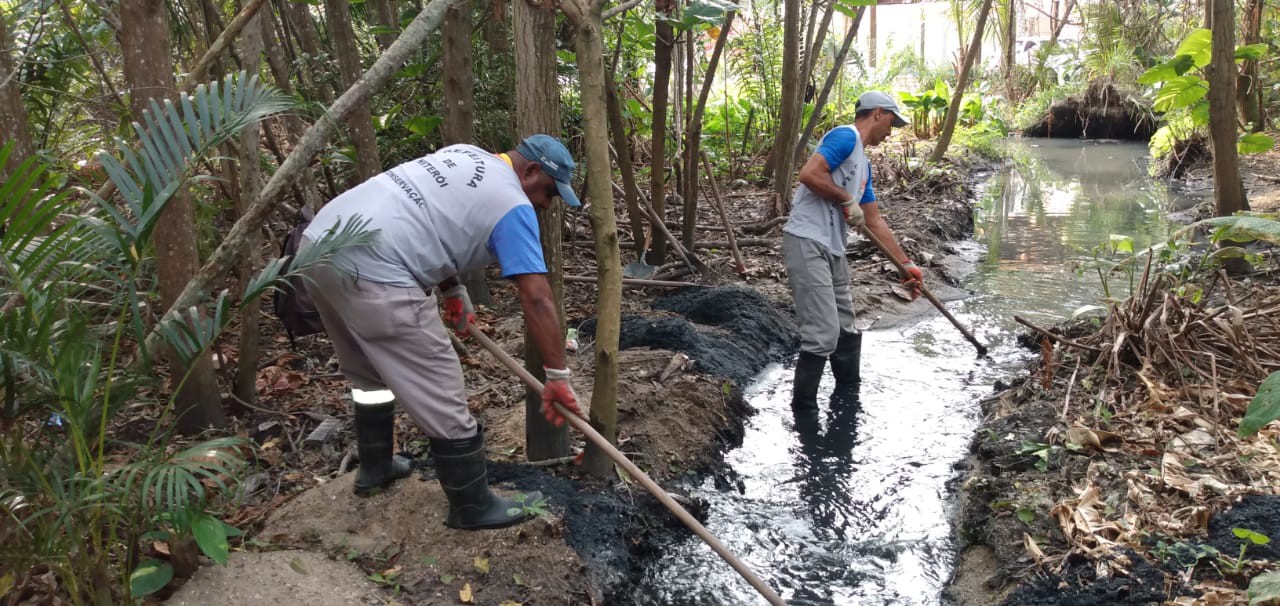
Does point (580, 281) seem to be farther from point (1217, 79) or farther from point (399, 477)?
point (1217, 79)

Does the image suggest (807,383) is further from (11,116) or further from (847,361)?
(11,116)

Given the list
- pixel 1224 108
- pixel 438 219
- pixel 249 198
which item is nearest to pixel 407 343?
pixel 438 219

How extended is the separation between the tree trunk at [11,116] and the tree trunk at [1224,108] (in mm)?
7753

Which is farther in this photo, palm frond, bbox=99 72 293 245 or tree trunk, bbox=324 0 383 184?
tree trunk, bbox=324 0 383 184

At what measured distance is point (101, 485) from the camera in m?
2.40

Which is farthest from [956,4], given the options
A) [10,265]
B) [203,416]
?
[10,265]

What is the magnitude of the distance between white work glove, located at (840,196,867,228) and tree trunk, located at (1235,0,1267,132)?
337 inches

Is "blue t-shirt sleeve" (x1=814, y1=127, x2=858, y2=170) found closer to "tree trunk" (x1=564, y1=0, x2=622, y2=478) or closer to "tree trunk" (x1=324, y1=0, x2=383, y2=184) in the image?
"tree trunk" (x1=564, y1=0, x2=622, y2=478)

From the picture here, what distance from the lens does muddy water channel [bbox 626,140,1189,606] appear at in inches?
157

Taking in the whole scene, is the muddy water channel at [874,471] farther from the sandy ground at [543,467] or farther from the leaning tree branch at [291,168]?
the leaning tree branch at [291,168]

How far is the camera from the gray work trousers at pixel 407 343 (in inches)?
128

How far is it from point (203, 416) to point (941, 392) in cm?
461

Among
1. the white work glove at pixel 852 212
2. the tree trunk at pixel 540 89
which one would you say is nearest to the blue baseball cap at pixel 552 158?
the tree trunk at pixel 540 89

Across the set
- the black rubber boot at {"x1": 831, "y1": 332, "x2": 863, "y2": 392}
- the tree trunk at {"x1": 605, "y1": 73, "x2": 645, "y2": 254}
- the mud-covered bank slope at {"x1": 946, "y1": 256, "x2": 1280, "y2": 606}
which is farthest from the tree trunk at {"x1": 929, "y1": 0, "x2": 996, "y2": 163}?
the black rubber boot at {"x1": 831, "y1": 332, "x2": 863, "y2": 392}
